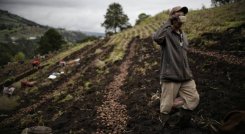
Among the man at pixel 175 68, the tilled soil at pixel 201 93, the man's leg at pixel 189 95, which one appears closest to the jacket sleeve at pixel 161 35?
the man at pixel 175 68

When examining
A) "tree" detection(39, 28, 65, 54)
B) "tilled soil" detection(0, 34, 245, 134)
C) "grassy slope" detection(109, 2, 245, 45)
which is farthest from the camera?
"tree" detection(39, 28, 65, 54)

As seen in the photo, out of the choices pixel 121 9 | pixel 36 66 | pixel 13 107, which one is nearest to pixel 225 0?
pixel 121 9

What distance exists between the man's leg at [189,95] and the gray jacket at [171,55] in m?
0.18

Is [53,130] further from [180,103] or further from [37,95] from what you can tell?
[37,95]

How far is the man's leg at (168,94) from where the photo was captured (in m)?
5.41

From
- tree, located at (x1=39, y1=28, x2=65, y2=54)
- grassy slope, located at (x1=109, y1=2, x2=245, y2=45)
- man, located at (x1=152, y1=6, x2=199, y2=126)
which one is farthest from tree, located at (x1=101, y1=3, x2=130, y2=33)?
man, located at (x1=152, y1=6, x2=199, y2=126)

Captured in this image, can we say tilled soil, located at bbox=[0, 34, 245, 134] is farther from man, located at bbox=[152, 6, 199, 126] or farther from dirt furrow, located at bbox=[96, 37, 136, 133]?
man, located at bbox=[152, 6, 199, 126]

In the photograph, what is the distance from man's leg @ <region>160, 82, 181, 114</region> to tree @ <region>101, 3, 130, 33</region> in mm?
60092

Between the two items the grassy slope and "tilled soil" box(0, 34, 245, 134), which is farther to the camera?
the grassy slope

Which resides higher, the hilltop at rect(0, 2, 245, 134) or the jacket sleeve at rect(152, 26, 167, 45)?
the jacket sleeve at rect(152, 26, 167, 45)

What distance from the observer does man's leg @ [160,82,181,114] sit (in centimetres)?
541

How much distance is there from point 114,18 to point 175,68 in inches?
2398

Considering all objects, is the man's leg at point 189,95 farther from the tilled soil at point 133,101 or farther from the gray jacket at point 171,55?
the tilled soil at point 133,101

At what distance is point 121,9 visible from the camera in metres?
66.0
